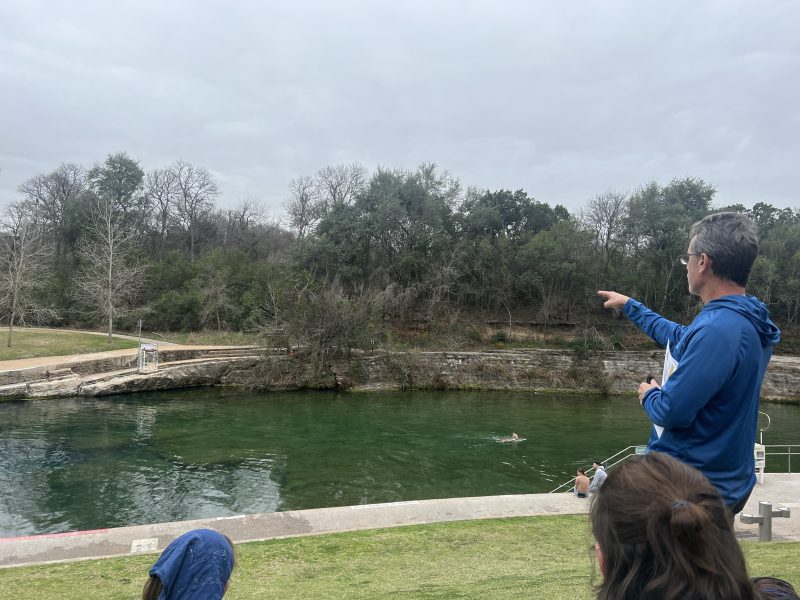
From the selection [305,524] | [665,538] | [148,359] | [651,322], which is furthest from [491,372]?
[665,538]

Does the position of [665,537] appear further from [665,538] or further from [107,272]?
[107,272]

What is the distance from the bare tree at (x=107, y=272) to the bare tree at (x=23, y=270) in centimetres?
230

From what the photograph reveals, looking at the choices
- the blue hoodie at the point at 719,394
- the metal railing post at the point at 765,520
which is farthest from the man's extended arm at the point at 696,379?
the metal railing post at the point at 765,520

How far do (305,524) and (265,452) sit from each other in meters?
7.98

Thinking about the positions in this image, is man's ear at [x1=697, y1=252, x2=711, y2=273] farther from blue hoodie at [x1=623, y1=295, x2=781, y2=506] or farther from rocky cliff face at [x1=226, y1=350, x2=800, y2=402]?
rocky cliff face at [x1=226, y1=350, x2=800, y2=402]

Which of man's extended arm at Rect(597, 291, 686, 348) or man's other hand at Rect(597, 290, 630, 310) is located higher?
man's other hand at Rect(597, 290, 630, 310)

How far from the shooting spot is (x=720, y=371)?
6.56 feet

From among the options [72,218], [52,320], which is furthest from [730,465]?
[72,218]

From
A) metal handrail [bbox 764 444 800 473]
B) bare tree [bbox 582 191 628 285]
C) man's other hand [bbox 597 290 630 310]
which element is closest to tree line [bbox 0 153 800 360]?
bare tree [bbox 582 191 628 285]

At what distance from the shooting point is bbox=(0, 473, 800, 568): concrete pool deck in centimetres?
711

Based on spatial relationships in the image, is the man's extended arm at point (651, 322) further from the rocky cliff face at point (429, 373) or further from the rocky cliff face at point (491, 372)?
the rocky cliff face at point (491, 372)

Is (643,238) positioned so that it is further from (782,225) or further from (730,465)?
(730,465)

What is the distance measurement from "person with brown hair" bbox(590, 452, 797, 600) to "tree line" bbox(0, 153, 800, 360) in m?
29.8

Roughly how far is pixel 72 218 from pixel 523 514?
145 ft
